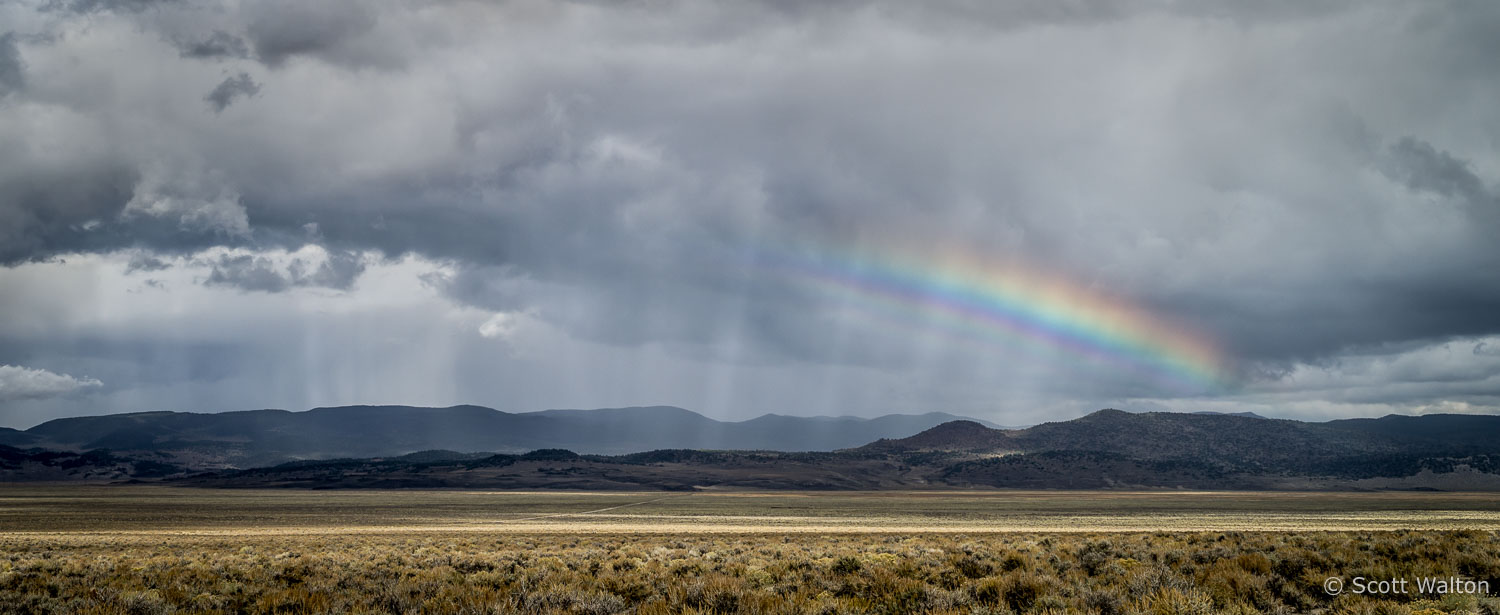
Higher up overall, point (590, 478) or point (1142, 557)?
point (1142, 557)

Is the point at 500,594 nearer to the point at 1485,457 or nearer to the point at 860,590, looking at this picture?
the point at 860,590

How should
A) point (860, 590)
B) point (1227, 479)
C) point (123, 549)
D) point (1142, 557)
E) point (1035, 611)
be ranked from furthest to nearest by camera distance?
point (1227, 479) → point (123, 549) → point (1142, 557) → point (860, 590) → point (1035, 611)

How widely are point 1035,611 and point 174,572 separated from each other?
64.8ft

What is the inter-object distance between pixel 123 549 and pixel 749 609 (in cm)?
3543

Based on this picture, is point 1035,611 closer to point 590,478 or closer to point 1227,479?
point 590,478

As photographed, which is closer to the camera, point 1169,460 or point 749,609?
point 749,609

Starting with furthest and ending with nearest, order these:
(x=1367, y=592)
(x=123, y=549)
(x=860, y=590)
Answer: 1. (x=123, y=549)
2. (x=860, y=590)
3. (x=1367, y=592)

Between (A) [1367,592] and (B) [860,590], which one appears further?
(B) [860,590]

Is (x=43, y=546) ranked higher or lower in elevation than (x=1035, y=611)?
lower

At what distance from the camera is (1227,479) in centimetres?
17738

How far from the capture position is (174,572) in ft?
63.8

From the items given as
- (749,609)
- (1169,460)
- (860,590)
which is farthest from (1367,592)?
(1169,460)

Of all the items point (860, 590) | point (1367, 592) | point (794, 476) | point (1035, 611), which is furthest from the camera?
point (794, 476)

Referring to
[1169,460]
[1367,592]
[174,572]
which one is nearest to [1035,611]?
[1367,592]
